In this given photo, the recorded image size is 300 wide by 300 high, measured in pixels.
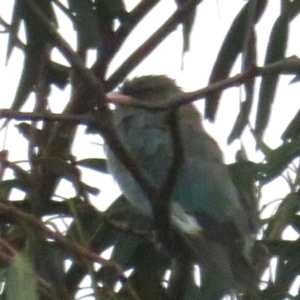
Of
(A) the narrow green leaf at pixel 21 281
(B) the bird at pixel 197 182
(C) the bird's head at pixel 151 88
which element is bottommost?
(A) the narrow green leaf at pixel 21 281

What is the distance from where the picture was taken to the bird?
6.72 ft

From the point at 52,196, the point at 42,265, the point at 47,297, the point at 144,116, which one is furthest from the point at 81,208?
the point at 144,116

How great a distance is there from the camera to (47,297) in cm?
160

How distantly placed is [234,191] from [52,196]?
0.64 meters

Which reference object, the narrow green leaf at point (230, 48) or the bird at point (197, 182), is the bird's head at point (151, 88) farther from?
the narrow green leaf at point (230, 48)

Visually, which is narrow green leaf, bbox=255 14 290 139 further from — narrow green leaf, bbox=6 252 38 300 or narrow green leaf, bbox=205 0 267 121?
narrow green leaf, bbox=6 252 38 300

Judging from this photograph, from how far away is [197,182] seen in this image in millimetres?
2648

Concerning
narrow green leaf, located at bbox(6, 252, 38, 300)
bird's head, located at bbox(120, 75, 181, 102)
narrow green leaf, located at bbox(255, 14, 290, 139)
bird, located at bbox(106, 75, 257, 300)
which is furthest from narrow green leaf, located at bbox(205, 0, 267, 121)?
bird's head, located at bbox(120, 75, 181, 102)

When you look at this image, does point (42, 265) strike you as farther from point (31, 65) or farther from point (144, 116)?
point (144, 116)

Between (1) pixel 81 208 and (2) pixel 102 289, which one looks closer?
(2) pixel 102 289

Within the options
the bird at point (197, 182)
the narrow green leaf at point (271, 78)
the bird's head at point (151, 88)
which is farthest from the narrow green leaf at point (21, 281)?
the bird's head at point (151, 88)

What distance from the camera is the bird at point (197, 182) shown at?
6.72ft

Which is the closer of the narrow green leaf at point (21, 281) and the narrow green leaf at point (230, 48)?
the narrow green leaf at point (21, 281)

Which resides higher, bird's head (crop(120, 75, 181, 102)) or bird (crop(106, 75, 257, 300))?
bird's head (crop(120, 75, 181, 102))
